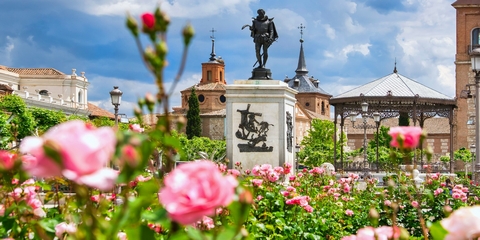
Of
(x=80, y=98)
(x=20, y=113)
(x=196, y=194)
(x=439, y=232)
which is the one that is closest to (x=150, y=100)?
(x=196, y=194)

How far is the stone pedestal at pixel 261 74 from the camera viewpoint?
15.1 meters

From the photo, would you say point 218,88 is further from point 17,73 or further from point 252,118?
point 252,118

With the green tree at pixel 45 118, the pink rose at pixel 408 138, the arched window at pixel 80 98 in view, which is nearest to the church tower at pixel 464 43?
the green tree at pixel 45 118

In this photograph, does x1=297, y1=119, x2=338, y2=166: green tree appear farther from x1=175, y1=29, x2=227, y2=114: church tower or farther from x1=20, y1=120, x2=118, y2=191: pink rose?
x1=20, y1=120, x2=118, y2=191: pink rose

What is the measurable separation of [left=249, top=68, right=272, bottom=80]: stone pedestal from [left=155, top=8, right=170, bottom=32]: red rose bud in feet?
42.8

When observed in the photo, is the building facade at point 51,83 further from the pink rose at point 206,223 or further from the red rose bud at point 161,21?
the red rose bud at point 161,21

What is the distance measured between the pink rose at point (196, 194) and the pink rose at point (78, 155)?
16 centimetres

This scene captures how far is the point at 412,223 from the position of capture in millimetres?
9406

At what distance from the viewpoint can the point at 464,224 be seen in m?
1.94

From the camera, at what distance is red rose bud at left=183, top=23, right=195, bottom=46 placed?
2061 millimetres

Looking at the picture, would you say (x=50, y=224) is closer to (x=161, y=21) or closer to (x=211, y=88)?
(x=161, y=21)

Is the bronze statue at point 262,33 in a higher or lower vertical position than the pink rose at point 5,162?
higher

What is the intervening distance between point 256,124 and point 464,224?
12.5 m

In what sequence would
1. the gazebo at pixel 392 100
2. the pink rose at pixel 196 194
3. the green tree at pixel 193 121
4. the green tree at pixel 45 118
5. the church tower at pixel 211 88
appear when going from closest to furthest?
the pink rose at pixel 196 194
the gazebo at pixel 392 100
the green tree at pixel 45 118
the green tree at pixel 193 121
the church tower at pixel 211 88
